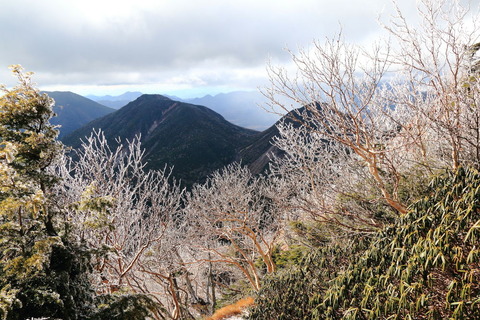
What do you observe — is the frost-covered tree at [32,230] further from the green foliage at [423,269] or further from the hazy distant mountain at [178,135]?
the hazy distant mountain at [178,135]

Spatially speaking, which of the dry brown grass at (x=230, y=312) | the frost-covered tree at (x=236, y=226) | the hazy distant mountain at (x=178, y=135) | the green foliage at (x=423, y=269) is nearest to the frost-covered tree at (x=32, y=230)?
the green foliage at (x=423, y=269)

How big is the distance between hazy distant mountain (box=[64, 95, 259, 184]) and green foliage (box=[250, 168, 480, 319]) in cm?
5921

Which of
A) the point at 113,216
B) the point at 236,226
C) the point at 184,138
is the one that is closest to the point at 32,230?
the point at 113,216

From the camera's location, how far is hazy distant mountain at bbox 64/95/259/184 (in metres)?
78.9

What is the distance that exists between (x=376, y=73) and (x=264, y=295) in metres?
5.22

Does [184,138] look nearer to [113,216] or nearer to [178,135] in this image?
[178,135]

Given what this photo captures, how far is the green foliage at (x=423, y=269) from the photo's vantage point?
2.93 m

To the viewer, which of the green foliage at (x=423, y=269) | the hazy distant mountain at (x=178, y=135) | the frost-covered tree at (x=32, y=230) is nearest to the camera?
the green foliage at (x=423, y=269)

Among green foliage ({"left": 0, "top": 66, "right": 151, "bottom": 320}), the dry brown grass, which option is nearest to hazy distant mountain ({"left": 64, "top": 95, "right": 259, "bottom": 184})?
the dry brown grass

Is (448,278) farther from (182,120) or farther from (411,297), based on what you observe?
(182,120)

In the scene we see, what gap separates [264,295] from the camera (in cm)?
613

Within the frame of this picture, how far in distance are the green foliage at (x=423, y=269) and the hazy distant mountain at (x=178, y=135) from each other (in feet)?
194

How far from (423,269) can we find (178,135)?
364ft

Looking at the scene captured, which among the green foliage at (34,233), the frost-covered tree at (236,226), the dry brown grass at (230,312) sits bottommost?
the dry brown grass at (230,312)
